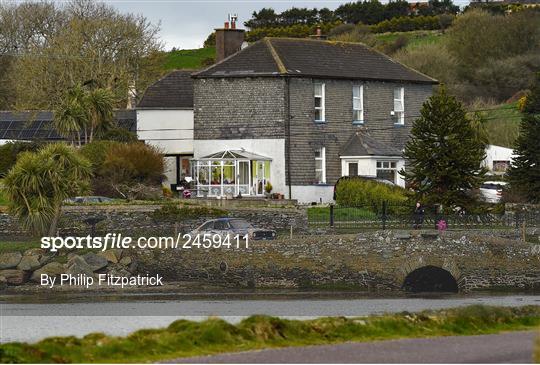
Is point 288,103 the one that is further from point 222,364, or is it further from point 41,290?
point 222,364

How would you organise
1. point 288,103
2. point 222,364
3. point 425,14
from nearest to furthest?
point 222,364, point 288,103, point 425,14

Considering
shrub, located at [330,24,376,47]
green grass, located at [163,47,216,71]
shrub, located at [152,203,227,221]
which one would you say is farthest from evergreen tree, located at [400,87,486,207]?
green grass, located at [163,47,216,71]

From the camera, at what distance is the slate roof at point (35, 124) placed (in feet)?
276

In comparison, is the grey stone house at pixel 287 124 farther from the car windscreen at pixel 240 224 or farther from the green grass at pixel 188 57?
the green grass at pixel 188 57

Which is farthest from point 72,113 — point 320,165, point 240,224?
point 240,224

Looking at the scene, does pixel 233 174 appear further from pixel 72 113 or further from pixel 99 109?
pixel 72 113

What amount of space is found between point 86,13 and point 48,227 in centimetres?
4527

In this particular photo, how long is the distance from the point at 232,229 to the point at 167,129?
26021mm

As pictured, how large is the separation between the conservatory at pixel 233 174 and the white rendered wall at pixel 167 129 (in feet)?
30.6

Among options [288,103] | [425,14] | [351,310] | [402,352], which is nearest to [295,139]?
[288,103]

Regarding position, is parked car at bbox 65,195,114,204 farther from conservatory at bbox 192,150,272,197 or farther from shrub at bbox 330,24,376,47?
shrub at bbox 330,24,376,47

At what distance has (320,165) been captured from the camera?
6894cm

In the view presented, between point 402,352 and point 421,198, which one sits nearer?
point 402,352

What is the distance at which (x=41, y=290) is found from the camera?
50.9m
